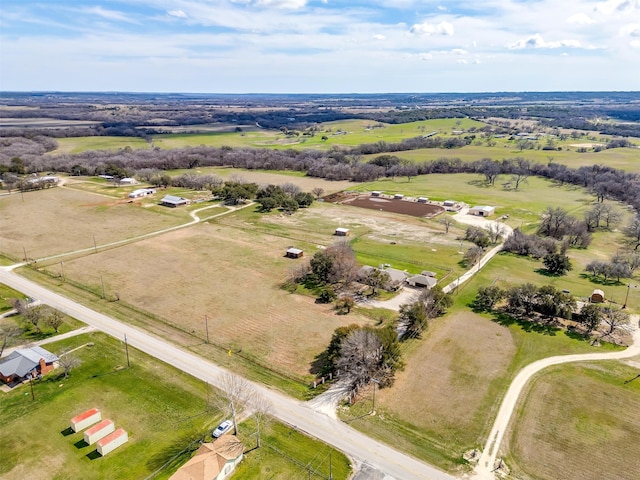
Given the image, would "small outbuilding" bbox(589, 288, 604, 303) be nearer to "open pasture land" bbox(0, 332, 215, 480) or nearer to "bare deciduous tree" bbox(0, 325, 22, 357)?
"open pasture land" bbox(0, 332, 215, 480)

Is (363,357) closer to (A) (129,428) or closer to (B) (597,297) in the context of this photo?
(A) (129,428)

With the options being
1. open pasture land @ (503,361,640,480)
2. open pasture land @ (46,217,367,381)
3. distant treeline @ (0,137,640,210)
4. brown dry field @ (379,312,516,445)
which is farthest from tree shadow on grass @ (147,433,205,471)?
distant treeline @ (0,137,640,210)

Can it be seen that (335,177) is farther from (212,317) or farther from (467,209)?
(212,317)

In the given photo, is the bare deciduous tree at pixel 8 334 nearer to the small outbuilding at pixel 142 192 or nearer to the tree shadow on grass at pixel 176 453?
the tree shadow on grass at pixel 176 453

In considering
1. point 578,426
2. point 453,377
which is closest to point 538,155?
point 453,377

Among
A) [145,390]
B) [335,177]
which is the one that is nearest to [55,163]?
[335,177]

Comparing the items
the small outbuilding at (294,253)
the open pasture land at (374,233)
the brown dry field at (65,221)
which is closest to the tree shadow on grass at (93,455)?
the small outbuilding at (294,253)
